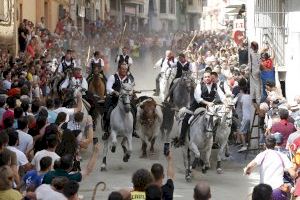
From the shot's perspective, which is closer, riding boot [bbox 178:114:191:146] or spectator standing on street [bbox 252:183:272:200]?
spectator standing on street [bbox 252:183:272:200]

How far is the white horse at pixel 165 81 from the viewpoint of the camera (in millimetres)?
26634

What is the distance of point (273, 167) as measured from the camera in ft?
40.4

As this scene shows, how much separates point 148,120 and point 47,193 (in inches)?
397

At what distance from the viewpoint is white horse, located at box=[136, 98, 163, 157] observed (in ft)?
64.9

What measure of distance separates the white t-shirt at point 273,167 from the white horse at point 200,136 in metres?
5.08

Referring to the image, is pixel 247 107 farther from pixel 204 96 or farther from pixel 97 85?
pixel 97 85

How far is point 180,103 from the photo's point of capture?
22.8 metres

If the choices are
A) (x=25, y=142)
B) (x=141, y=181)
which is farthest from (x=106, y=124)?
(x=141, y=181)

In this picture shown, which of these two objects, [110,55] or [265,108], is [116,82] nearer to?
[265,108]

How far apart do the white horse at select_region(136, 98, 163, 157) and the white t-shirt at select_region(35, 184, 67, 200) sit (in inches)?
386

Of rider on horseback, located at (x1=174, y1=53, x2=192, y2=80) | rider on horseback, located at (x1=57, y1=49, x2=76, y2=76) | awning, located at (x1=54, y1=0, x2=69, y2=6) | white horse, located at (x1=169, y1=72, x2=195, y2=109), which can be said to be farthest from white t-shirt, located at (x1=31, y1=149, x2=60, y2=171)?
awning, located at (x1=54, y1=0, x2=69, y2=6)

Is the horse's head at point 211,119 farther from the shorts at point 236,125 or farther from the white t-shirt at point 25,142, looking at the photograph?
the white t-shirt at point 25,142

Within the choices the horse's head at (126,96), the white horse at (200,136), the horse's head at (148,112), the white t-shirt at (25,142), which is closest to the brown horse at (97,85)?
the horse's head at (148,112)

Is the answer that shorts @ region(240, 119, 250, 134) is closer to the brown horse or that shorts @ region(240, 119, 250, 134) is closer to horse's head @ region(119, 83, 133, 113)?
the brown horse
